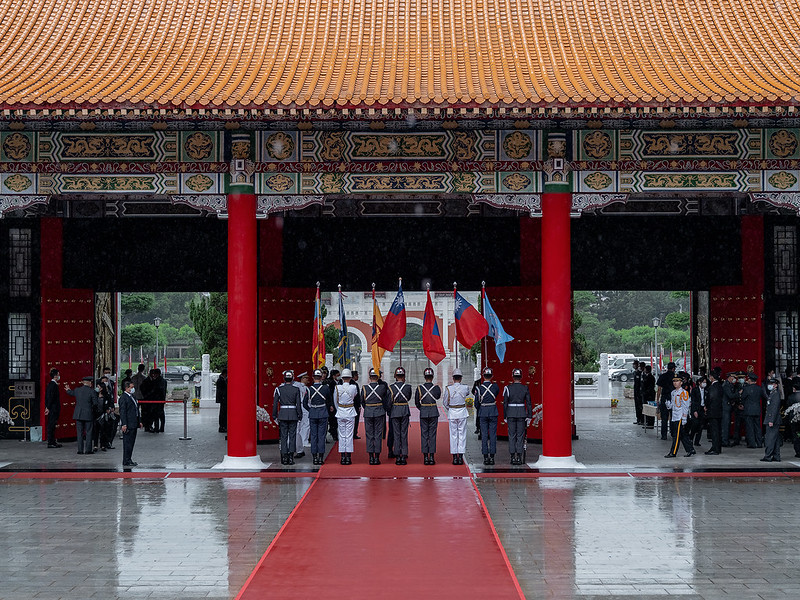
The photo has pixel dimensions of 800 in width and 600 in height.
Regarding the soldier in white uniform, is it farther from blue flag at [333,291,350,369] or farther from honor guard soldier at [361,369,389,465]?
blue flag at [333,291,350,369]

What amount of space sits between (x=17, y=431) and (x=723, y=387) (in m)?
13.3

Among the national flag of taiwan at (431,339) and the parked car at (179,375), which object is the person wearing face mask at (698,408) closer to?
the national flag of taiwan at (431,339)

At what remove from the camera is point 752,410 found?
16.5 metres

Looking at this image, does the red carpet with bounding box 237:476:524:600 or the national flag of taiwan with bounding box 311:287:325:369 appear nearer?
the red carpet with bounding box 237:476:524:600

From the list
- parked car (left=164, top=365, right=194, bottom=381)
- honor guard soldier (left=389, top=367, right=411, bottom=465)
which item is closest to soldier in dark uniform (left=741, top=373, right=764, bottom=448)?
honor guard soldier (left=389, top=367, right=411, bottom=465)

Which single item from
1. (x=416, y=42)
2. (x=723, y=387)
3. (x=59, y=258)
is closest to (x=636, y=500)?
(x=723, y=387)

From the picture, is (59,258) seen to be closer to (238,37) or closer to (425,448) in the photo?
(238,37)

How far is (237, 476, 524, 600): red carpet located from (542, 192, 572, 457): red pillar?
2.31 metres

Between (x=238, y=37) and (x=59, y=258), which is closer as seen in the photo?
(x=238, y=37)

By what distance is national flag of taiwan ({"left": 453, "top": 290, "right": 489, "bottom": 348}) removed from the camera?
15.6 m

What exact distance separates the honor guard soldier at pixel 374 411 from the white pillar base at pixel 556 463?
245 centimetres

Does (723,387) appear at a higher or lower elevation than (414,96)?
lower

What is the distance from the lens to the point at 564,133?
48.0 feet

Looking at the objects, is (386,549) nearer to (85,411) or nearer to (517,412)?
(517,412)
